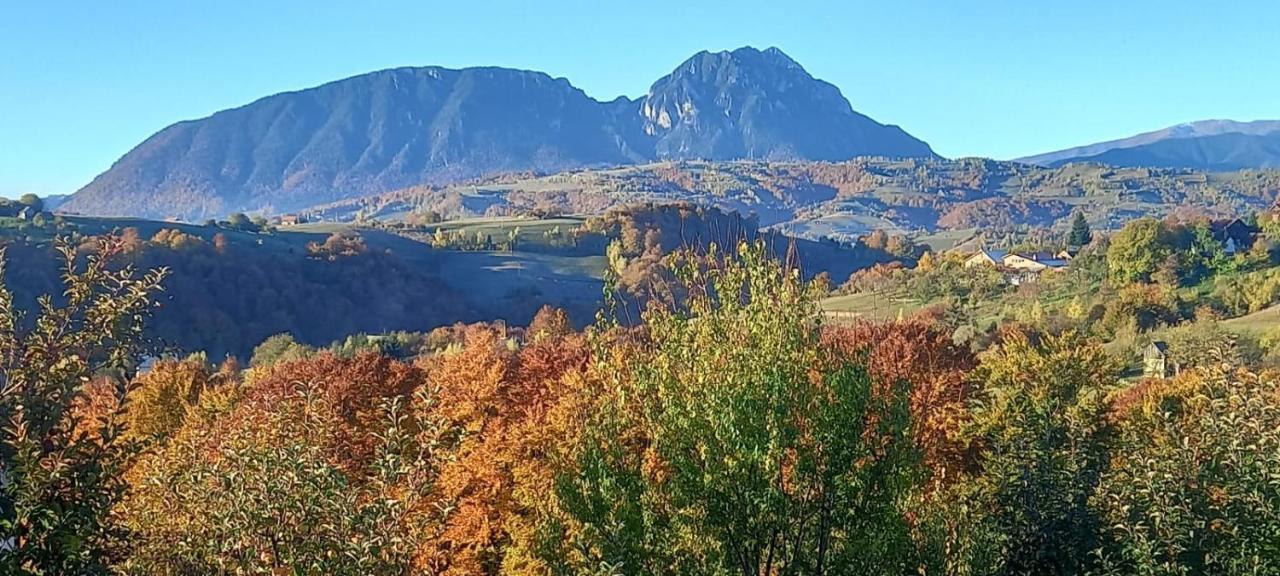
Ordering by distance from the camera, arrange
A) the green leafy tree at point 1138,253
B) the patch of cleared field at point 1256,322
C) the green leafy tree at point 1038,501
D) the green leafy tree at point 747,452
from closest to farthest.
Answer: the green leafy tree at point 747,452
the green leafy tree at point 1038,501
the patch of cleared field at point 1256,322
the green leafy tree at point 1138,253

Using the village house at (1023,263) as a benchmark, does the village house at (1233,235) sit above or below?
above

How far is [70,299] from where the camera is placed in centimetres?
963

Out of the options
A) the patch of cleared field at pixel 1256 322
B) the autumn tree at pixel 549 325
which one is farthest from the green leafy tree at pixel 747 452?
the patch of cleared field at pixel 1256 322

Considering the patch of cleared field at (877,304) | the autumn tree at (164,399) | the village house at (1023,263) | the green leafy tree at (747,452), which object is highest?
the green leafy tree at (747,452)

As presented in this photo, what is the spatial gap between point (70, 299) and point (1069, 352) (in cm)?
4239

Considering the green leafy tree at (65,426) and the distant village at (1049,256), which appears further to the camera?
the distant village at (1049,256)

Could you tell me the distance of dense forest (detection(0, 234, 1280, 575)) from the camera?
927 centimetres

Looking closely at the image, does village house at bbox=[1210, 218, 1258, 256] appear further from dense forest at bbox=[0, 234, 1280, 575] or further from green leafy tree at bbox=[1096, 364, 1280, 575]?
green leafy tree at bbox=[1096, 364, 1280, 575]

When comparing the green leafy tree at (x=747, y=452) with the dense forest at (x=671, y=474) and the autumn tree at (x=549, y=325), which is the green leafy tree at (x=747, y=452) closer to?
the dense forest at (x=671, y=474)

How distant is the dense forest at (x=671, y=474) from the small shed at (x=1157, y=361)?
4077 cm

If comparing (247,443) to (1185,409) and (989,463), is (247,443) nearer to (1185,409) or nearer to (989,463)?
(989,463)

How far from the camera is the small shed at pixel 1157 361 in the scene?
65500 mm

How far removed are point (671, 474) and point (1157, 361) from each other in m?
61.1

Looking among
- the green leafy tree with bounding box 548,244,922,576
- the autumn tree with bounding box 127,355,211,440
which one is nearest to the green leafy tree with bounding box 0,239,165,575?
the green leafy tree with bounding box 548,244,922,576
